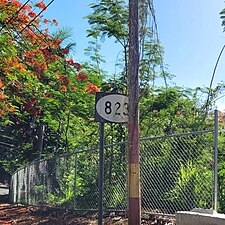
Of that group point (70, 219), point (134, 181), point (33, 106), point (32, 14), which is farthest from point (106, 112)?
point (33, 106)

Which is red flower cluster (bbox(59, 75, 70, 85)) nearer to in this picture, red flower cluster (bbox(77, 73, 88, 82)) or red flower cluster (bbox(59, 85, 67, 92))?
red flower cluster (bbox(59, 85, 67, 92))

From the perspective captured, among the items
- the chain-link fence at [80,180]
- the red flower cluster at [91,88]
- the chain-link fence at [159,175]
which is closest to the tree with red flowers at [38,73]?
the red flower cluster at [91,88]

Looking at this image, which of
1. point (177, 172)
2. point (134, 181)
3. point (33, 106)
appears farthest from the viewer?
point (33, 106)

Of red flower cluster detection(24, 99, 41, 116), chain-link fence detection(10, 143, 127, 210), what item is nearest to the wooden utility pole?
chain-link fence detection(10, 143, 127, 210)

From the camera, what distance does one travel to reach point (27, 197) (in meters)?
13.4

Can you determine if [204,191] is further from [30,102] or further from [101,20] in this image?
[30,102]

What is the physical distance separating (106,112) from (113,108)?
0.48ft

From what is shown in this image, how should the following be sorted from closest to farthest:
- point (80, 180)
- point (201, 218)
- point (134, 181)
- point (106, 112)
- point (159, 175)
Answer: point (201, 218) < point (134, 181) < point (106, 112) < point (159, 175) < point (80, 180)

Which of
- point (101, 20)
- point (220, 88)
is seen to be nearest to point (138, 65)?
point (101, 20)

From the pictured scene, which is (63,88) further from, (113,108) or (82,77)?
(113,108)

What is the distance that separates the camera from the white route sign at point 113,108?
511 cm

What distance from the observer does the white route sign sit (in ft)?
16.8

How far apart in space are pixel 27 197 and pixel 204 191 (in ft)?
30.2

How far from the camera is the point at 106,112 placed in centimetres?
512
